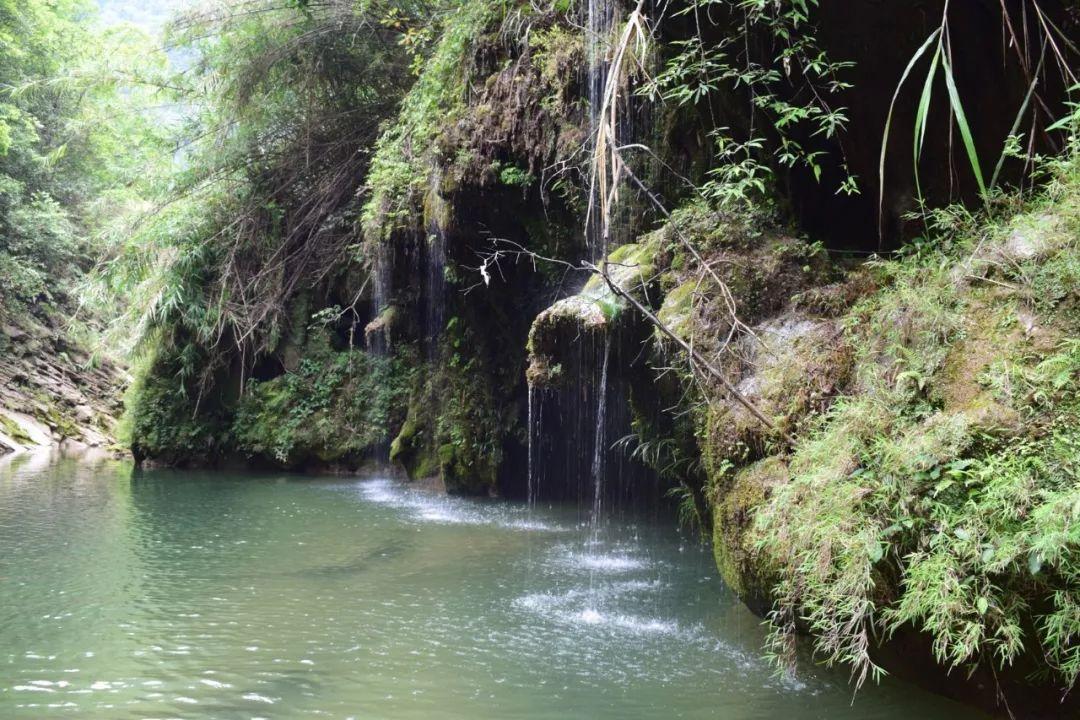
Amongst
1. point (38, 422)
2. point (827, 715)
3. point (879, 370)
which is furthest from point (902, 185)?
point (38, 422)

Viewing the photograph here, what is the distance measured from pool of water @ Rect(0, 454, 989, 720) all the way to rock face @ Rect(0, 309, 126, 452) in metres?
12.2

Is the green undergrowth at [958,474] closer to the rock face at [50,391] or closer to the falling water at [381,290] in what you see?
the falling water at [381,290]

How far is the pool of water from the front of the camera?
462 cm

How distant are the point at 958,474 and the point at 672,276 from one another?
128 inches

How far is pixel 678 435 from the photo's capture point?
7.29 meters

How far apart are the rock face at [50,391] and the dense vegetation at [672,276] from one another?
224 inches

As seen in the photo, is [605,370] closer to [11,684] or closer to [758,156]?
[758,156]

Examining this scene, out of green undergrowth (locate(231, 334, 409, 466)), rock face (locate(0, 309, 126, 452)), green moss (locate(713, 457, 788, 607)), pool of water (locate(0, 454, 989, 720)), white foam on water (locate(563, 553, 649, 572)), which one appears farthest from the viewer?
rock face (locate(0, 309, 126, 452))

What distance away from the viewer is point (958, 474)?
3.98m

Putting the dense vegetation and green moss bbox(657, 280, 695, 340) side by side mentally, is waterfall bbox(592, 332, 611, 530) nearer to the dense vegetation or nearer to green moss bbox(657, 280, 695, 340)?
the dense vegetation

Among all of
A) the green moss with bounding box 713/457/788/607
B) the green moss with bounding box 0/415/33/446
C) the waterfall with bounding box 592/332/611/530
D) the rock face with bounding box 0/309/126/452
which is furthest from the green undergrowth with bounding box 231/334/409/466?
the green moss with bounding box 713/457/788/607

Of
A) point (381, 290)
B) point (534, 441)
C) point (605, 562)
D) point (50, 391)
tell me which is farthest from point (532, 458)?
point (50, 391)

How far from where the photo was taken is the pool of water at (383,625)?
4621 mm

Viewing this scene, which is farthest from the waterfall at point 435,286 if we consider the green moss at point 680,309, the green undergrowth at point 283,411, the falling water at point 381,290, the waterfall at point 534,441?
the green moss at point 680,309
